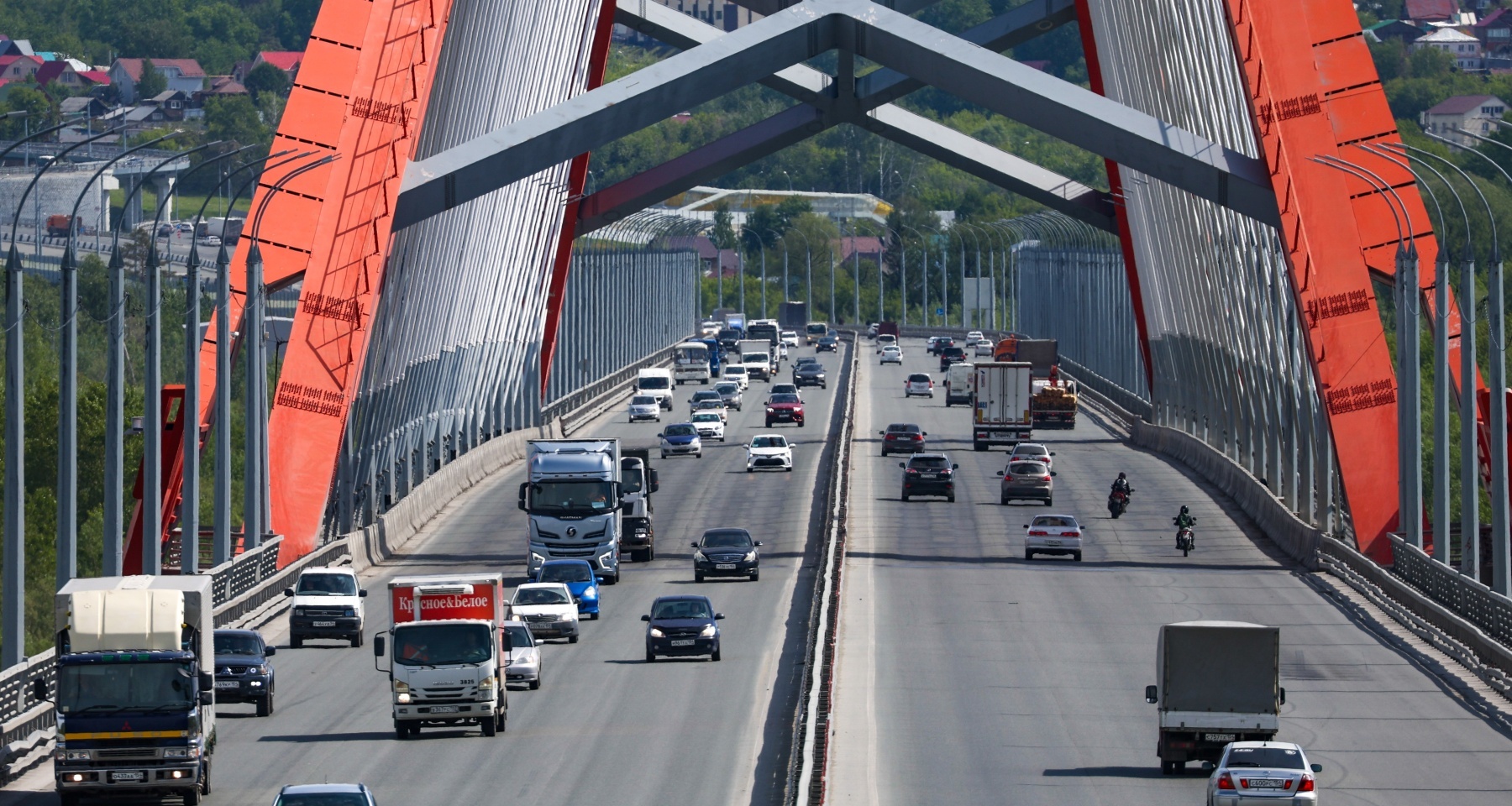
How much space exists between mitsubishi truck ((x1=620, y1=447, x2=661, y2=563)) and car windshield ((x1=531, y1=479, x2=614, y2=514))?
4614 millimetres

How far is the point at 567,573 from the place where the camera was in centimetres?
4672

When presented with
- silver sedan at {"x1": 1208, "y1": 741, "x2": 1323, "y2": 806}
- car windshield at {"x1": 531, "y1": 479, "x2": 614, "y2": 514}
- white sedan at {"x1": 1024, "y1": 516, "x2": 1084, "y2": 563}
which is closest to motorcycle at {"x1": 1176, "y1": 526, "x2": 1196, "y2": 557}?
white sedan at {"x1": 1024, "y1": 516, "x2": 1084, "y2": 563}

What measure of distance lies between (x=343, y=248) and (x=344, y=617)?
1365cm

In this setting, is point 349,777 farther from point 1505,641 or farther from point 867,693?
point 1505,641

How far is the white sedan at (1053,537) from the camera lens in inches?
2217

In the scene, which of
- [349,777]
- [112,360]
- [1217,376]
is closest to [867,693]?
[349,777]

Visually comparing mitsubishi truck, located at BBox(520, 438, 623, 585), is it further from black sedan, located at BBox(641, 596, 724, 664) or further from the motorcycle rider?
the motorcycle rider

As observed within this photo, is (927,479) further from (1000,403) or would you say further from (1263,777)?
(1263,777)

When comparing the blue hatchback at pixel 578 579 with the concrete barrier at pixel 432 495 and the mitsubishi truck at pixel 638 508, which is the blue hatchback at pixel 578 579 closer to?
the concrete barrier at pixel 432 495

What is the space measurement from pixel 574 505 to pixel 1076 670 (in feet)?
56.3

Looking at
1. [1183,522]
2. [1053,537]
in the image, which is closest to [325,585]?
[1053,537]

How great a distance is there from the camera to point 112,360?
36.7m

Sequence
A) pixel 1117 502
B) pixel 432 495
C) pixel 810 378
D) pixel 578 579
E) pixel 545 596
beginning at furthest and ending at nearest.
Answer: pixel 810 378
pixel 432 495
pixel 1117 502
pixel 578 579
pixel 545 596

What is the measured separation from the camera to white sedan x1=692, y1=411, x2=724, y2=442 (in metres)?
96.4
